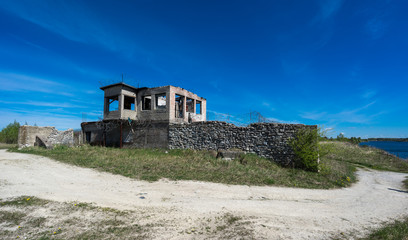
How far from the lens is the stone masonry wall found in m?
13.5

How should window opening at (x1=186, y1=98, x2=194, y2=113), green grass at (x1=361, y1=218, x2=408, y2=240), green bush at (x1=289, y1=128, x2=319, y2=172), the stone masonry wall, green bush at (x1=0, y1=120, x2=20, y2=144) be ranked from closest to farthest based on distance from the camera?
green grass at (x1=361, y1=218, x2=408, y2=240) < green bush at (x1=289, y1=128, x2=319, y2=172) < the stone masonry wall < window opening at (x1=186, y1=98, x2=194, y2=113) < green bush at (x1=0, y1=120, x2=20, y2=144)

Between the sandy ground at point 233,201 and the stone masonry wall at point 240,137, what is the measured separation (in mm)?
4963

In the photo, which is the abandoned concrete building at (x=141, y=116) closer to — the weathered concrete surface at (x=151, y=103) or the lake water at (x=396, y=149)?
the weathered concrete surface at (x=151, y=103)

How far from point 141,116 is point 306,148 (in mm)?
17137

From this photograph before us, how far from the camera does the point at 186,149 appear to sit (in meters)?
17.2

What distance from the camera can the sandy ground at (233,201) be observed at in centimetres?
441

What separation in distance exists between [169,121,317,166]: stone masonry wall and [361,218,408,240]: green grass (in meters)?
8.55

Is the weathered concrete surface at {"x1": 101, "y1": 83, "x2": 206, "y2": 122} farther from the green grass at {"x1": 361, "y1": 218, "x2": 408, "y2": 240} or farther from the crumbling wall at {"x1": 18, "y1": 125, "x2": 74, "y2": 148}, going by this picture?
the green grass at {"x1": 361, "y1": 218, "x2": 408, "y2": 240}

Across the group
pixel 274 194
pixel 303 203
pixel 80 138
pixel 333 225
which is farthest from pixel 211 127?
pixel 80 138

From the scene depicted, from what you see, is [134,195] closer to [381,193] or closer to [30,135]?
[381,193]

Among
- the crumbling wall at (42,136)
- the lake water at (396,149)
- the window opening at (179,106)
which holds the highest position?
the window opening at (179,106)

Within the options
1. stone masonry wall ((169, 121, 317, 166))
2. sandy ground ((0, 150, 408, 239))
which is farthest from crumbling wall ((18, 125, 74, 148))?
stone masonry wall ((169, 121, 317, 166))

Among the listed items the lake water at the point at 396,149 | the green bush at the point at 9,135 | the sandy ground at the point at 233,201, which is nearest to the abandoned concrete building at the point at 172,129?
the sandy ground at the point at 233,201

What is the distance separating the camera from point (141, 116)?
21.1m
